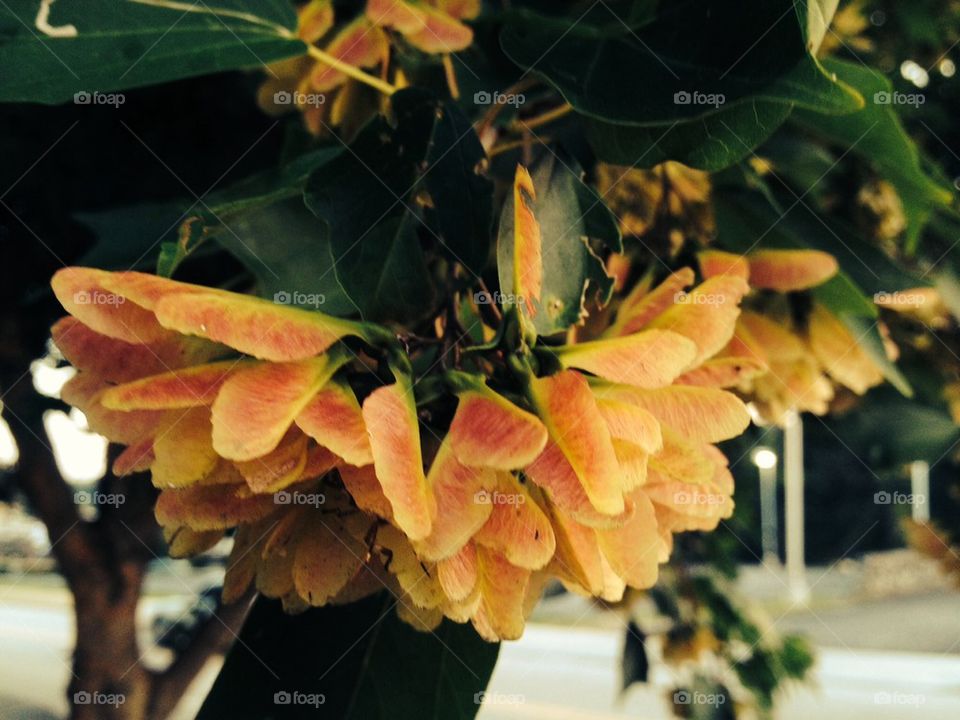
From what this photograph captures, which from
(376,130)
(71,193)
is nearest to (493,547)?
(376,130)

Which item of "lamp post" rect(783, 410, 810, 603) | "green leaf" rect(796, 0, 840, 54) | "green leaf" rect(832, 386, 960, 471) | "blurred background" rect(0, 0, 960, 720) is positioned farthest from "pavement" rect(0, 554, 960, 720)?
"green leaf" rect(796, 0, 840, 54)

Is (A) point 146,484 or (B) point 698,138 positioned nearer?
(B) point 698,138

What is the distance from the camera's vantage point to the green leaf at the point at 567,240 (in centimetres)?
30

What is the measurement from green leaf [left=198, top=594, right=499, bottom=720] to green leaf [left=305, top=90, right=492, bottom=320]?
13 centimetres

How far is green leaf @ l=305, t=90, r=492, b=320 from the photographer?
1.02 feet

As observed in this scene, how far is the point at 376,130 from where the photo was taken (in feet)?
1.09

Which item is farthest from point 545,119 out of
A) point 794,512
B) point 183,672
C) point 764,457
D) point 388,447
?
point 794,512

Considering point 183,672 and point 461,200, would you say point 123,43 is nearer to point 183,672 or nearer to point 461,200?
point 461,200

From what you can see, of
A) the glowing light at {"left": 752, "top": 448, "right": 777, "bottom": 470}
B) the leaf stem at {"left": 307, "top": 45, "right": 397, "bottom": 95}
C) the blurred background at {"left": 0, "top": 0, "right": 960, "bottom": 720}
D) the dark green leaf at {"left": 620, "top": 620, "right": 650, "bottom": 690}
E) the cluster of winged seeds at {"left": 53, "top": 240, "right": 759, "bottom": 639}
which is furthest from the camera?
the glowing light at {"left": 752, "top": 448, "right": 777, "bottom": 470}

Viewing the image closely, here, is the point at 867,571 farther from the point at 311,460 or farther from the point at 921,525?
the point at 311,460

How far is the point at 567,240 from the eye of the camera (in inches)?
12.8

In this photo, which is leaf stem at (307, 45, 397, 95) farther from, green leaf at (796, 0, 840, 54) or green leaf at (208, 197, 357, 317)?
green leaf at (796, 0, 840, 54)

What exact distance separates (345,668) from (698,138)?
248 mm

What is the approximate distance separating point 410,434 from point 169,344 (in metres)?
0.08
